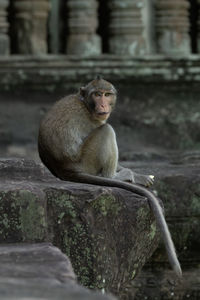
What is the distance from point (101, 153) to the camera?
257 inches

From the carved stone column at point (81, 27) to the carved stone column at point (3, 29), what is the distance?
554 mm

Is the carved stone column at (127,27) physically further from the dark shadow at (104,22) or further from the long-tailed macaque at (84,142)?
the long-tailed macaque at (84,142)

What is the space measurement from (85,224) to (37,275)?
1454 mm

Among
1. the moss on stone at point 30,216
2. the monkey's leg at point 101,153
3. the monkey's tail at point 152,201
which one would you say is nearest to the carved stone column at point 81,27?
the monkey's leg at point 101,153

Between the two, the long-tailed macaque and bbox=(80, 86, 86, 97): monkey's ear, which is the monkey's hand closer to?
the long-tailed macaque

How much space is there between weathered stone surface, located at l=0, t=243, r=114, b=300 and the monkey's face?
148 centimetres

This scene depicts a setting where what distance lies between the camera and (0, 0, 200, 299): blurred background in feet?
31.1

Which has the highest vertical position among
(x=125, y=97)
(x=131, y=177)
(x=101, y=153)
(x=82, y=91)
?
(x=82, y=91)

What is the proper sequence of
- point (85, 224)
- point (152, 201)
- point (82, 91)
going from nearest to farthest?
point (85, 224) → point (152, 201) → point (82, 91)

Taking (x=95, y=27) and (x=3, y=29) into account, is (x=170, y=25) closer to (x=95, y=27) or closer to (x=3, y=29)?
(x=95, y=27)

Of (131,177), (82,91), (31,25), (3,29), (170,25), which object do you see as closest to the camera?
(131,177)

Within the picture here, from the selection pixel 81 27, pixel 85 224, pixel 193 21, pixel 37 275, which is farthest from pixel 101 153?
pixel 193 21

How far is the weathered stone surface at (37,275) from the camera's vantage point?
11.7 ft

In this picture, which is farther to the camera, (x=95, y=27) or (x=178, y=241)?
(x=95, y=27)
